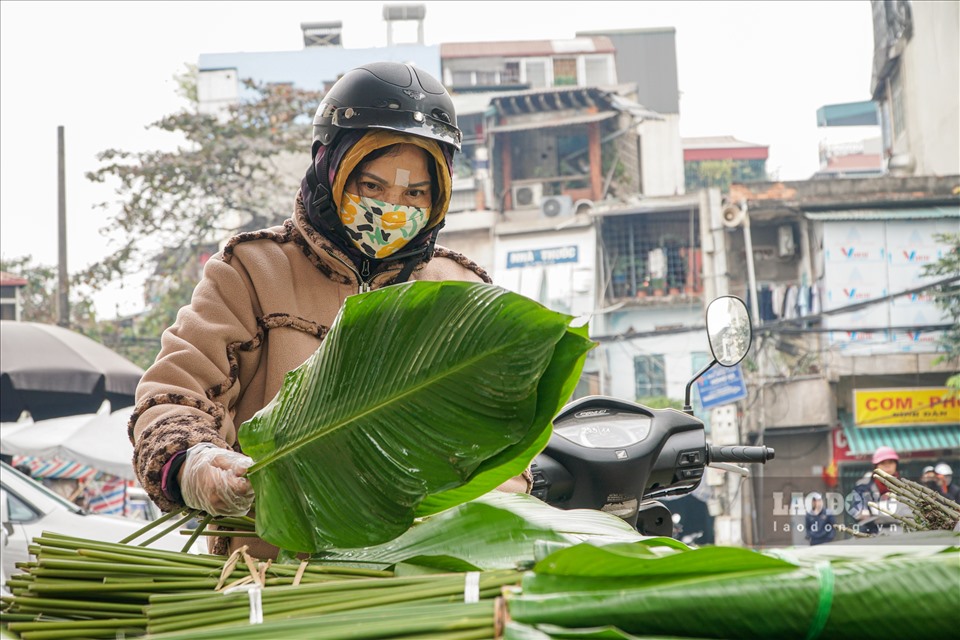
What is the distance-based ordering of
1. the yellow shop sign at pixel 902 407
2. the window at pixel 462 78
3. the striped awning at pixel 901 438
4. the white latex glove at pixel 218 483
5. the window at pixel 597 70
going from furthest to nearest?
the window at pixel 597 70
the window at pixel 462 78
the yellow shop sign at pixel 902 407
the striped awning at pixel 901 438
the white latex glove at pixel 218 483

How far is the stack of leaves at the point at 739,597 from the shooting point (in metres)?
0.94

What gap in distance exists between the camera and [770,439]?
24312 millimetres

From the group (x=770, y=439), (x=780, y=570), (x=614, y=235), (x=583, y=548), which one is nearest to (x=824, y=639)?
(x=780, y=570)

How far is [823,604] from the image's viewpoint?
0.96 metres

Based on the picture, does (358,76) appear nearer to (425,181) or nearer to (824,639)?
(425,181)

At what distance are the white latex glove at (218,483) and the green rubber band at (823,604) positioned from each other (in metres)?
0.76

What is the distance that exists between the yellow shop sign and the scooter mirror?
21.6 metres

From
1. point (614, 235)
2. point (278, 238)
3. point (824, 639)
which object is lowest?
point (824, 639)

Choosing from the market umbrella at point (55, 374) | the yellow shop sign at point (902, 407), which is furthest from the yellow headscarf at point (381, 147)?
the yellow shop sign at point (902, 407)

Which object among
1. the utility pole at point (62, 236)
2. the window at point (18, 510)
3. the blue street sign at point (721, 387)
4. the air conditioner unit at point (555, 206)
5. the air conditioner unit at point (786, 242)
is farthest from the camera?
the air conditioner unit at point (555, 206)

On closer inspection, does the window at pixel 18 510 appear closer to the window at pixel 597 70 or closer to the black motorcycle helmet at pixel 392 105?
the black motorcycle helmet at pixel 392 105

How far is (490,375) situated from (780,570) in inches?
14.3

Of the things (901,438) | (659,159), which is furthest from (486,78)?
(901,438)

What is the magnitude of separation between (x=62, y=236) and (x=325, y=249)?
2015 centimetres
